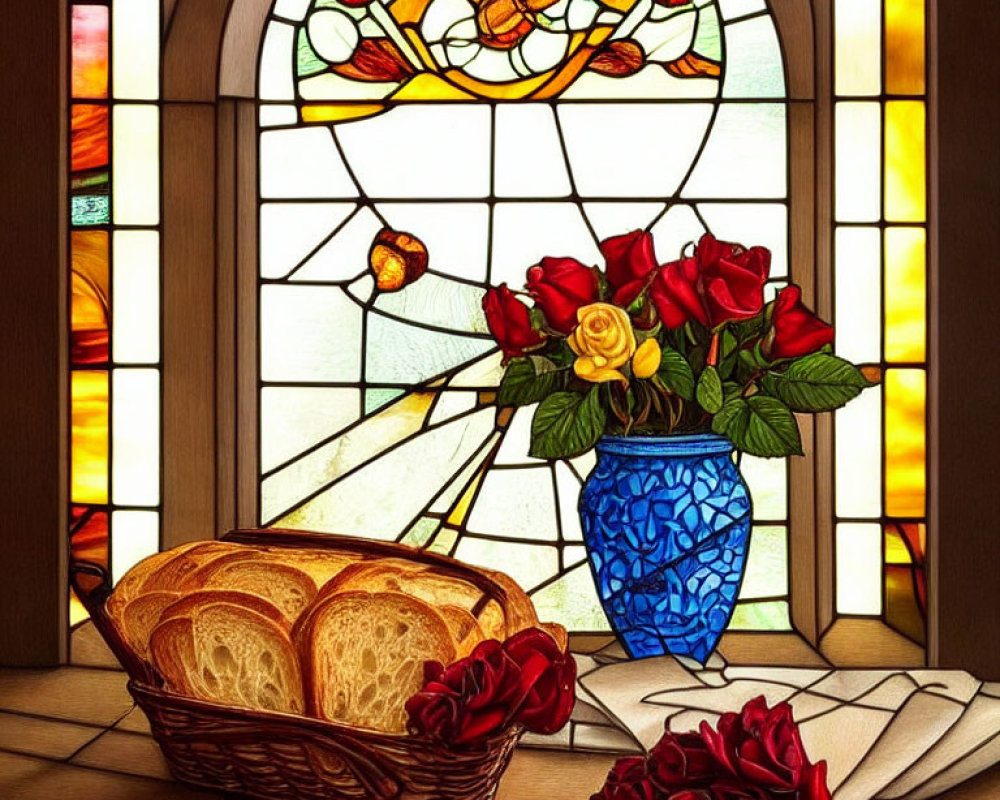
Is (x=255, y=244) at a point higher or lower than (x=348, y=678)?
higher

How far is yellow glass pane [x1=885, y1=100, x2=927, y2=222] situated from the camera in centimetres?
124

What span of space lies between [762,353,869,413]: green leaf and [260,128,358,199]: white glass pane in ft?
1.80

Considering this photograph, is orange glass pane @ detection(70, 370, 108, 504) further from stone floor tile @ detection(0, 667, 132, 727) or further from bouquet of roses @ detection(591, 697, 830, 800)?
bouquet of roses @ detection(591, 697, 830, 800)

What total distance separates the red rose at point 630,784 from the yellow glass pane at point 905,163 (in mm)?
794

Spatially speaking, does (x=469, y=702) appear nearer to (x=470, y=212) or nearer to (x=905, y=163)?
(x=470, y=212)

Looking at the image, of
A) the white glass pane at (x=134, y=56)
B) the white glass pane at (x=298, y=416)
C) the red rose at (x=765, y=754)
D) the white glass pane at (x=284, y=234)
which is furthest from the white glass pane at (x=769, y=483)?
the white glass pane at (x=134, y=56)

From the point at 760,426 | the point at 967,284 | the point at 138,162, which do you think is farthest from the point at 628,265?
the point at 138,162

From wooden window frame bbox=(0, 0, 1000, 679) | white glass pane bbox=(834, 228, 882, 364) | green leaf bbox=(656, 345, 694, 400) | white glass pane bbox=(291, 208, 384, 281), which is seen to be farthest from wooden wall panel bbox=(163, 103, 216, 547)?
white glass pane bbox=(834, 228, 882, 364)

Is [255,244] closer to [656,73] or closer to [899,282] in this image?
[656,73]

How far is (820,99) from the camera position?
1256 mm

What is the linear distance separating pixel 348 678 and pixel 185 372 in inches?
Result: 21.9

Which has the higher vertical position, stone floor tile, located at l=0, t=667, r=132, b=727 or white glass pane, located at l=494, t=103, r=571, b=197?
Result: white glass pane, located at l=494, t=103, r=571, b=197
